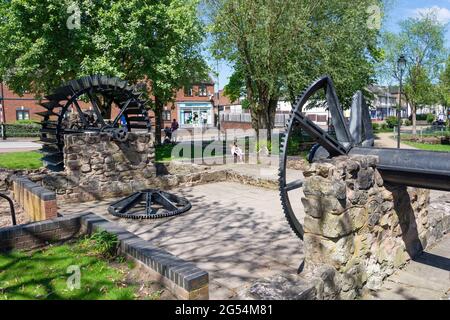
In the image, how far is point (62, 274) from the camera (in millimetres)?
4648

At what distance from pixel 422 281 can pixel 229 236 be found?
319cm

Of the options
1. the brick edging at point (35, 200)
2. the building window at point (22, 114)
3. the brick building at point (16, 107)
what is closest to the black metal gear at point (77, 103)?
the brick edging at point (35, 200)

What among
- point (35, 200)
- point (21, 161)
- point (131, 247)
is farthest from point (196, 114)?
point (131, 247)

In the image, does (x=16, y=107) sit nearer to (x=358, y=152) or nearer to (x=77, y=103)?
(x=77, y=103)

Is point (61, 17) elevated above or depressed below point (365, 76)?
above

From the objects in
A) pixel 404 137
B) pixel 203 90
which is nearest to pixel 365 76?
pixel 404 137

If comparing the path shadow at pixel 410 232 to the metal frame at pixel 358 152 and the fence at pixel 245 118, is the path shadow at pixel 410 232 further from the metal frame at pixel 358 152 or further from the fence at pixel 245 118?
the fence at pixel 245 118

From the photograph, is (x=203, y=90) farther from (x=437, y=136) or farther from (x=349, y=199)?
(x=349, y=199)

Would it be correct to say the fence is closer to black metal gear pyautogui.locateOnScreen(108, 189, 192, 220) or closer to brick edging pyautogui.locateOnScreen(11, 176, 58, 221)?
black metal gear pyautogui.locateOnScreen(108, 189, 192, 220)

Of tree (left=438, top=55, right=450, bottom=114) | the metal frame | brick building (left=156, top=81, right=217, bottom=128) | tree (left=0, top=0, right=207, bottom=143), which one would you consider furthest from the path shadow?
brick building (left=156, top=81, right=217, bottom=128)

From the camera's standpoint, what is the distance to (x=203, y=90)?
46562mm

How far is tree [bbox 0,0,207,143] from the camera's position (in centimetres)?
1440

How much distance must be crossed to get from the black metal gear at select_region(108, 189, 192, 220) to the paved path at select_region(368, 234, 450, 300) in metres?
4.75

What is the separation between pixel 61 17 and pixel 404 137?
23.6 m
